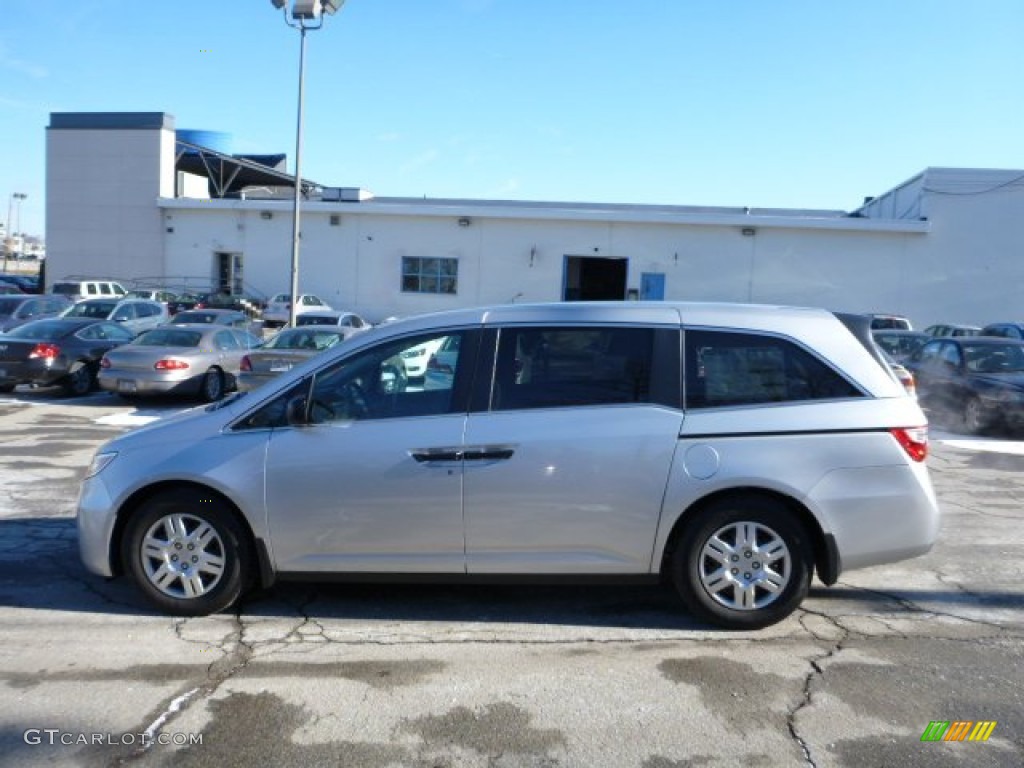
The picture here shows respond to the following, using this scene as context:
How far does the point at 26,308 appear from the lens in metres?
22.5

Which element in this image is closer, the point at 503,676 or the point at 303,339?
the point at 503,676

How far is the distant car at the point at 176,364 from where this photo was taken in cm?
1368

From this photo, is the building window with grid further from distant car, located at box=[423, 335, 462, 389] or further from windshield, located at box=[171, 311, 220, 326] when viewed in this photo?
distant car, located at box=[423, 335, 462, 389]

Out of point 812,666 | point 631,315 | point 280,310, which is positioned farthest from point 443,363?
point 280,310

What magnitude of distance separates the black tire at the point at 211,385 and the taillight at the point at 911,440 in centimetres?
1200

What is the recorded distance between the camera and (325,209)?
122 feet

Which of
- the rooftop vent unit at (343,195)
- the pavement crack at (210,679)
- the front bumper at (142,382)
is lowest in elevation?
the pavement crack at (210,679)

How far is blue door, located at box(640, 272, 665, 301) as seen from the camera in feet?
113

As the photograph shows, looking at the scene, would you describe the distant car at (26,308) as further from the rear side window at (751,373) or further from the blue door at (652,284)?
the rear side window at (751,373)

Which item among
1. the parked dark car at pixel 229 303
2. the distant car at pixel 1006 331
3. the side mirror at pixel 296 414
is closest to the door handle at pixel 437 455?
the side mirror at pixel 296 414

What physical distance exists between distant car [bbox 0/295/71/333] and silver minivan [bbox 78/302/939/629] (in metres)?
20.1

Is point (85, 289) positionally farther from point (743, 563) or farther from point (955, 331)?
point (743, 563)

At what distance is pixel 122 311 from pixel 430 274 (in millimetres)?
16500

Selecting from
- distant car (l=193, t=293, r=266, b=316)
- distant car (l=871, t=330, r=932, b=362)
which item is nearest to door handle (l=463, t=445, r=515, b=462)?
distant car (l=871, t=330, r=932, b=362)
